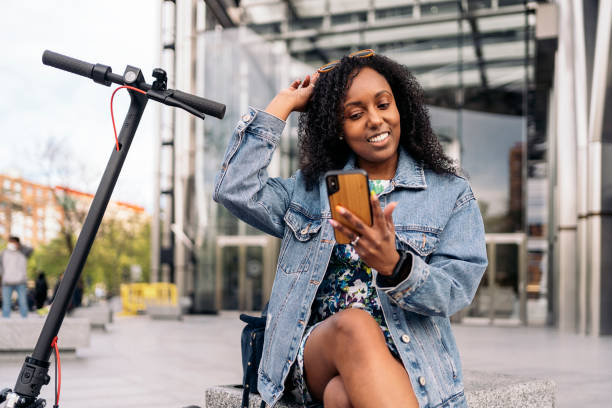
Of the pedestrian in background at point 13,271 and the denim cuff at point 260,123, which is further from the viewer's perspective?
the pedestrian in background at point 13,271

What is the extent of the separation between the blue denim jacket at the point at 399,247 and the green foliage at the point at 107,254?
29.4 meters

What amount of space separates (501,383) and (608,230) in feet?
33.4

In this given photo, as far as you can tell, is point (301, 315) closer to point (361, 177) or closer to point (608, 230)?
point (361, 177)

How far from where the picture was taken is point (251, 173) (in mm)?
2273

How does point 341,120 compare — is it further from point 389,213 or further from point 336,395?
point 336,395

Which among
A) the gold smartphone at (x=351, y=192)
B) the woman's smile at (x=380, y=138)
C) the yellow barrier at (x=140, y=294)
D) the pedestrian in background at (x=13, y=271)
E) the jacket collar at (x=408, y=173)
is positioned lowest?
the yellow barrier at (x=140, y=294)

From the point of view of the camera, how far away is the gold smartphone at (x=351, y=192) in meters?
1.59

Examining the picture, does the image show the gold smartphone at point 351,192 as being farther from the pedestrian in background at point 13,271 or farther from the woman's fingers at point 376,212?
the pedestrian in background at point 13,271

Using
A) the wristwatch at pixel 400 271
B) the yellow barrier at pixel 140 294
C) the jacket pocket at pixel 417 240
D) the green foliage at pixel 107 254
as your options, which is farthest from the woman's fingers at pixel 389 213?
the green foliage at pixel 107 254

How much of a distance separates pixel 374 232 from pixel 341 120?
2.68ft

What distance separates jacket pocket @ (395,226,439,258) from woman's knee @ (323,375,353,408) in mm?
506

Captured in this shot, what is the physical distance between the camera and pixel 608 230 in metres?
12.0

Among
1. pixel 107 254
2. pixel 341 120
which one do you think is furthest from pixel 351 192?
pixel 107 254

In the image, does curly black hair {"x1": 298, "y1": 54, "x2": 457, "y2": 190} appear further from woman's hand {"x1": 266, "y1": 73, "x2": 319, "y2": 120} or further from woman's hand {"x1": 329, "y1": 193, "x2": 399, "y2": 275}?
woman's hand {"x1": 329, "y1": 193, "x2": 399, "y2": 275}
